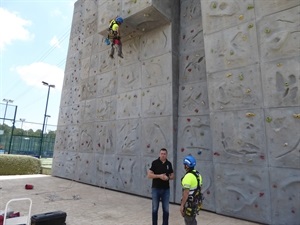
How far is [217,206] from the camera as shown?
5820mm

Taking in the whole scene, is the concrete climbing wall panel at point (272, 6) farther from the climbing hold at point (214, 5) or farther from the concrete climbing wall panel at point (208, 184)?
the concrete climbing wall panel at point (208, 184)

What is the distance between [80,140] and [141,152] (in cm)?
435

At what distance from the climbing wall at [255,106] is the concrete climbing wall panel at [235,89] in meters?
0.02

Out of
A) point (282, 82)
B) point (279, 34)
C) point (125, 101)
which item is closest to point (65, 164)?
point (125, 101)

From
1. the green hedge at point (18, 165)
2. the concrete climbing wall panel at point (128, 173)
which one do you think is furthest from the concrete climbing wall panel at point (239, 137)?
the green hedge at point (18, 165)

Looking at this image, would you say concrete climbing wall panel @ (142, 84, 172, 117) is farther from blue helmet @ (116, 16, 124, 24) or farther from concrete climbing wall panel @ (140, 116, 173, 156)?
blue helmet @ (116, 16, 124, 24)

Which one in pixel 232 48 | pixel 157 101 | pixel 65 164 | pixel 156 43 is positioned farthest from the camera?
pixel 65 164

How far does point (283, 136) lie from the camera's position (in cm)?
488

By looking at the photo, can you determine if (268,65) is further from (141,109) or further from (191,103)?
(141,109)

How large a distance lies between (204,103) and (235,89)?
1.19 metres

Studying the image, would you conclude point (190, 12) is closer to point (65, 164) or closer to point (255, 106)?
point (255, 106)

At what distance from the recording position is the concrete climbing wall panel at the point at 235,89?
5391 mm

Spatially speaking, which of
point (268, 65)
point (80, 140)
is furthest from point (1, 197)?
point (268, 65)

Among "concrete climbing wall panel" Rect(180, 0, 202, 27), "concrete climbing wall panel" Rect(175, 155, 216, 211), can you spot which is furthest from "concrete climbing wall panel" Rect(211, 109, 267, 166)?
"concrete climbing wall panel" Rect(180, 0, 202, 27)
